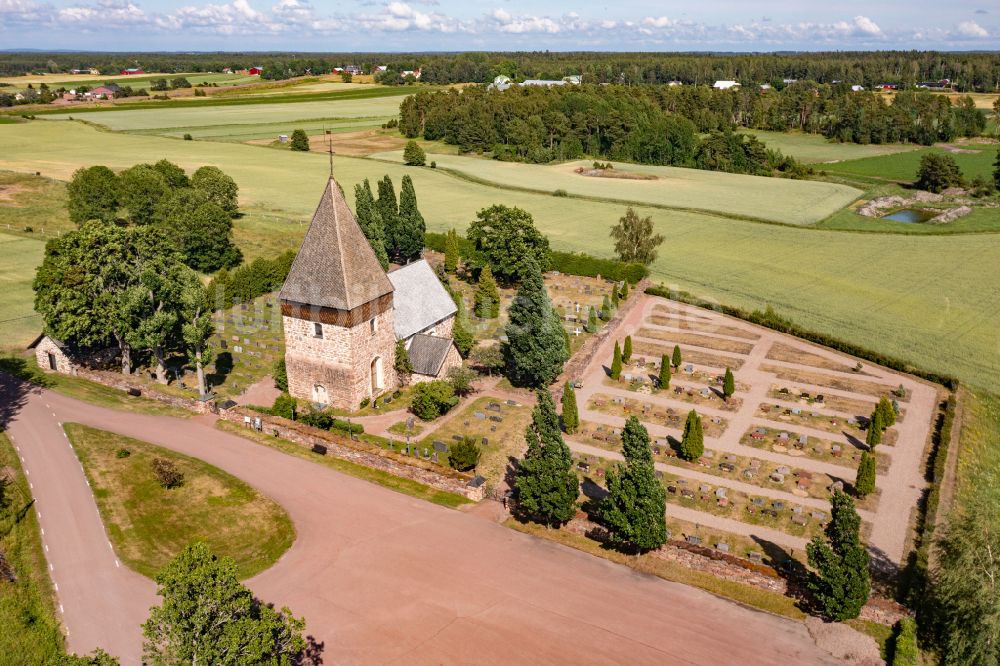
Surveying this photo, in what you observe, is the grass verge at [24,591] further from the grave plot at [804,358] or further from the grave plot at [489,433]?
the grave plot at [804,358]

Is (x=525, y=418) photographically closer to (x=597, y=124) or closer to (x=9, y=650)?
(x=9, y=650)

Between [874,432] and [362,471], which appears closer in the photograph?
[362,471]

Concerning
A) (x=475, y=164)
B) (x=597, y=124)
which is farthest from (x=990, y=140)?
(x=475, y=164)

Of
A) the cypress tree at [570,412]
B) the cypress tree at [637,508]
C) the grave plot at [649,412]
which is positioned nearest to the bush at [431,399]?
the cypress tree at [570,412]

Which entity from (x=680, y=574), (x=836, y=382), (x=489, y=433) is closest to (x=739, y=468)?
(x=680, y=574)

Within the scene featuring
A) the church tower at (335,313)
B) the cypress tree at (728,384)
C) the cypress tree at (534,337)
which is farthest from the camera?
the cypress tree at (728,384)

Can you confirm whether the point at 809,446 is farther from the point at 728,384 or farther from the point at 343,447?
the point at 343,447
